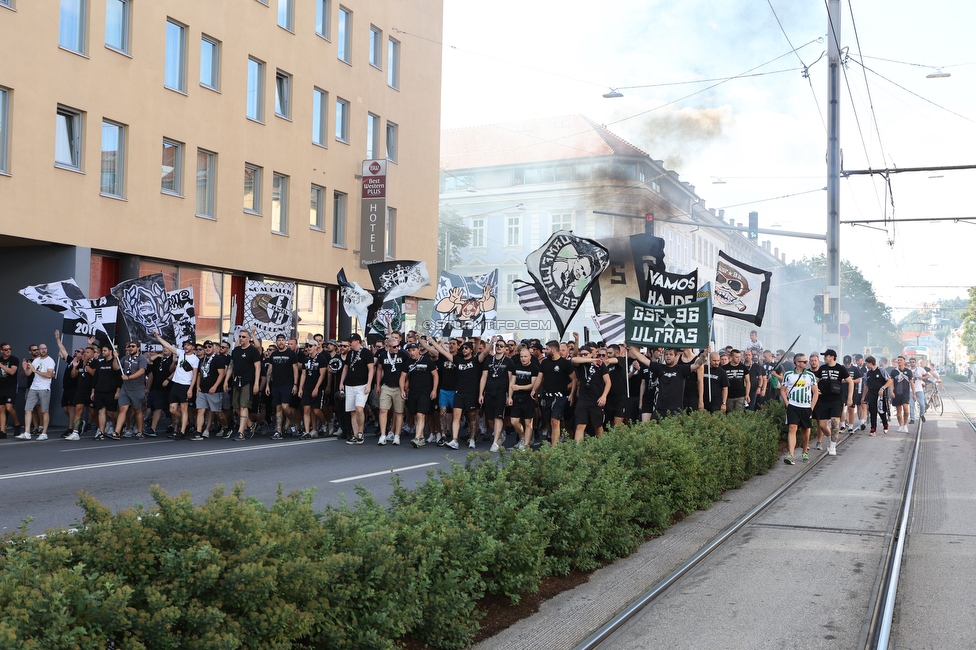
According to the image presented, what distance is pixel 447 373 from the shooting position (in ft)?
55.1

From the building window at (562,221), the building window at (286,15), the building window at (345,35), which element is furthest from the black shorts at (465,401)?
the building window at (562,221)

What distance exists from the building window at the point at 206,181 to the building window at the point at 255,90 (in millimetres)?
2071

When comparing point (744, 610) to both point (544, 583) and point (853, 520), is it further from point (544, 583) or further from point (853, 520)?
point (853, 520)

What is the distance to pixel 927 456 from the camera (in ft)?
52.5

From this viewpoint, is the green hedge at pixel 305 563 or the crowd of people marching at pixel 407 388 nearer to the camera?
the green hedge at pixel 305 563

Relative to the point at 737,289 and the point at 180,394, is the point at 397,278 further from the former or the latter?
the point at 737,289

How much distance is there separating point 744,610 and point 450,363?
11.1 m

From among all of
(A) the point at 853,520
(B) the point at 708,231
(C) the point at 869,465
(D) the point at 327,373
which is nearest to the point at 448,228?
(B) the point at 708,231

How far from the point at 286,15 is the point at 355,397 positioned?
14.4 metres

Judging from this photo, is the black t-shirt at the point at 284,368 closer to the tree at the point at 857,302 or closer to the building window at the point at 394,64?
the building window at the point at 394,64

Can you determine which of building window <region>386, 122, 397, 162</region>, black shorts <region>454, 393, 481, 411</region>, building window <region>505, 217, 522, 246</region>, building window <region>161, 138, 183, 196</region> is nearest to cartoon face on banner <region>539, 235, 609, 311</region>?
black shorts <region>454, 393, 481, 411</region>

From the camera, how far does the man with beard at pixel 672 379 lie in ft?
46.4

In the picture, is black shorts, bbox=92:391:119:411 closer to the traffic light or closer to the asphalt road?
the asphalt road

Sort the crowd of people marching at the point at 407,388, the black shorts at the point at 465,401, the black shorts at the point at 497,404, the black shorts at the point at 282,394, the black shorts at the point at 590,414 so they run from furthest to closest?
the black shorts at the point at 282,394
the black shorts at the point at 465,401
the black shorts at the point at 497,404
the crowd of people marching at the point at 407,388
the black shorts at the point at 590,414
